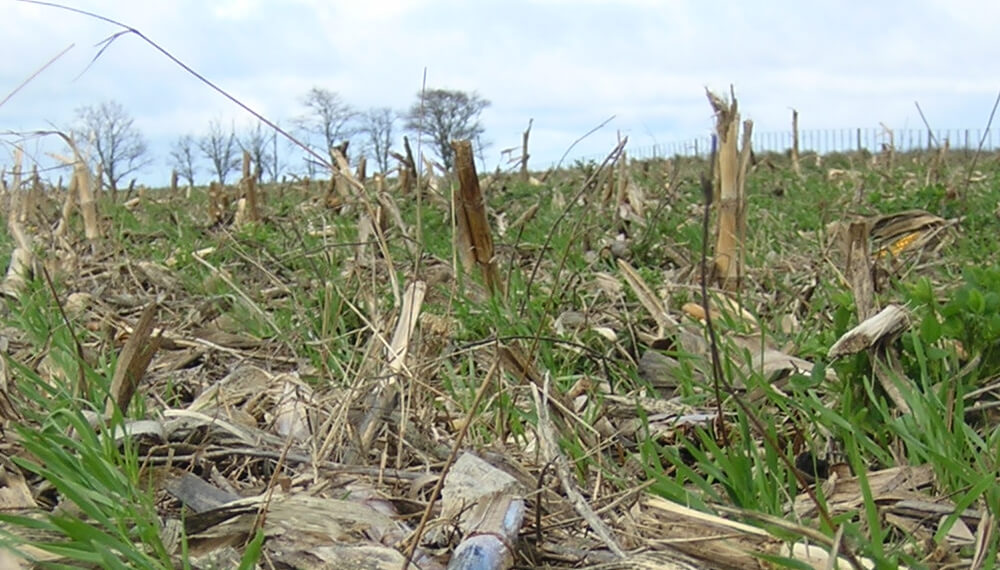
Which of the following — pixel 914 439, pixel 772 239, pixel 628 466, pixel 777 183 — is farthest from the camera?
pixel 777 183

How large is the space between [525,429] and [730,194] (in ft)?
5.03

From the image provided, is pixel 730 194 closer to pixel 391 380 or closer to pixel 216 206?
pixel 391 380

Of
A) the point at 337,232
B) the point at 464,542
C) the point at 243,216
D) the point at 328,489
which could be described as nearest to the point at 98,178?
the point at 243,216

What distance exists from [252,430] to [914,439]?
50.2 inches

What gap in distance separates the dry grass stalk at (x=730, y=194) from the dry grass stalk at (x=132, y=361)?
1.90 m

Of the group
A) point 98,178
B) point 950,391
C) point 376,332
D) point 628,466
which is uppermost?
point 98,178

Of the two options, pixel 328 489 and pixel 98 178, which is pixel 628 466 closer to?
pixel 328 489

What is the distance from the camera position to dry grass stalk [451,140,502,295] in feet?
9.31

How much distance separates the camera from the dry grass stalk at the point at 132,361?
5.65 ft

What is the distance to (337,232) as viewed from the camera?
429cm

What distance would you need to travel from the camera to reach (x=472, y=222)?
2.94 metres

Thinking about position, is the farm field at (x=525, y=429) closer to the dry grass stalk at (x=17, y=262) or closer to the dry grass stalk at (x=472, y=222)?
the dry grass stalk at (x=472, y=222)

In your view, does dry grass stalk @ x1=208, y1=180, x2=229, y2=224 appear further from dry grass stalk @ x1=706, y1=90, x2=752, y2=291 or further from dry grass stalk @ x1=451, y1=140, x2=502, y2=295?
dry grass stalk @ x1=706, y1=90, x2=752, y2=291

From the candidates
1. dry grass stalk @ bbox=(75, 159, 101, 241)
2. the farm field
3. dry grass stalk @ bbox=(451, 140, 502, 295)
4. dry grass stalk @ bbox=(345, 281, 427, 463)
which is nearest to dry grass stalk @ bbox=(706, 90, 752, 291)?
the farm field
